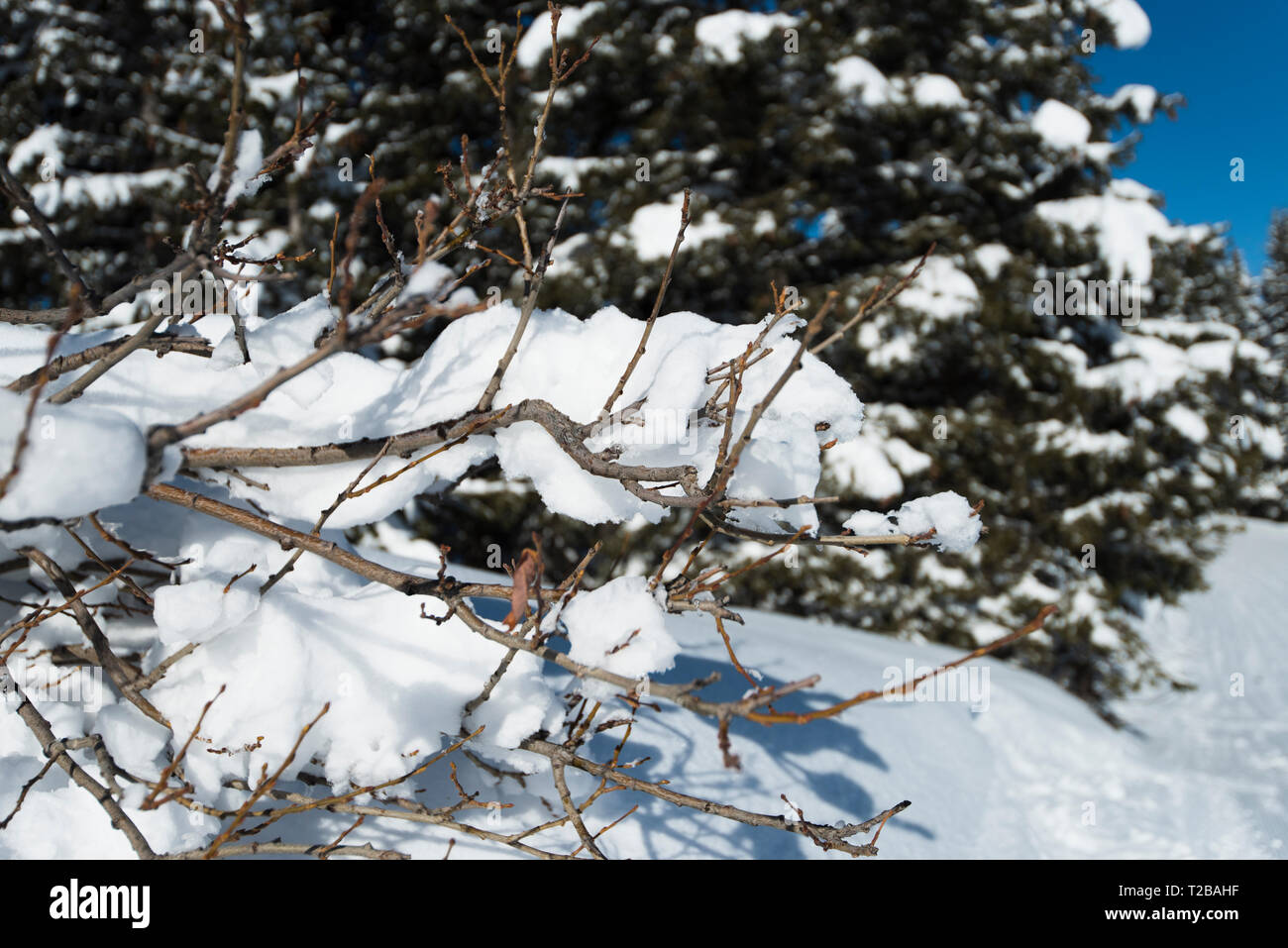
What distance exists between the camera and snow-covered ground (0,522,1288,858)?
1.85 m

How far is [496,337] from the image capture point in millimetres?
1652

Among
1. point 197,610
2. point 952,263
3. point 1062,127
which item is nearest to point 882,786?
point 197,610

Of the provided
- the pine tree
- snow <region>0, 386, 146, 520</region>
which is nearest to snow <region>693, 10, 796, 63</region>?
the pine tree

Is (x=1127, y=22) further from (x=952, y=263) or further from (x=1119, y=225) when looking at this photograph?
(x=952, y=263)

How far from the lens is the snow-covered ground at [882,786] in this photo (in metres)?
1.85

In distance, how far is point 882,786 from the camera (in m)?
2.72

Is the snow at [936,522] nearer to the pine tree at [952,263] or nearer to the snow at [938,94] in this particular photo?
the pine tree at [952,263]

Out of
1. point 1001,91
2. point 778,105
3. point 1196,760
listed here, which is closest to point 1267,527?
point 1196,760

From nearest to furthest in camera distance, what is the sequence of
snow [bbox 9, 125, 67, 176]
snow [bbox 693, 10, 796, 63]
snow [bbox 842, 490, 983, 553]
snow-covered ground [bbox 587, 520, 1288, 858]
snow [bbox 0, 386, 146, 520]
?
snow [bbox 0, 386, 146, 520]
snow [bbox 842, 490, 983, 553]
snow-covered ground [bbox 587, 520, 1288, 858]
snow [bbox 9, 125, 67, 176]
snow [bbox 693, 10, 796, 63]

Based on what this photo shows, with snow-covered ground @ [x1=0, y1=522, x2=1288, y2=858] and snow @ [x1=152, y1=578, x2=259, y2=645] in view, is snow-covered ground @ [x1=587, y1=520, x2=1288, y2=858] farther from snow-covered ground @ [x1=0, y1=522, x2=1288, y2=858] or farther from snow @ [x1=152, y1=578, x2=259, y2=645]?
snow @ [x1=152, y1=578, x2=259, y2=645]

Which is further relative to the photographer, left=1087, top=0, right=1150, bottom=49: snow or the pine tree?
left=1087, top=0, right=1150, bottom=49: snow

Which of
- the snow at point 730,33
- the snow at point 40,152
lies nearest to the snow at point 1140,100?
the snow at point 730,33
